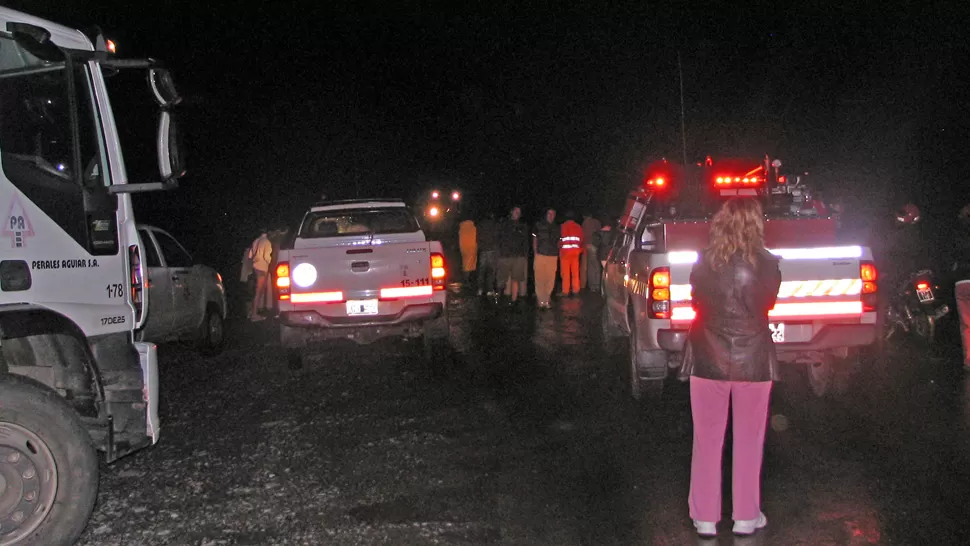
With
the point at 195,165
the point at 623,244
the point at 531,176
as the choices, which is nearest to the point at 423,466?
the point at 623,244

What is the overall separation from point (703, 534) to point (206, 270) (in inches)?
364

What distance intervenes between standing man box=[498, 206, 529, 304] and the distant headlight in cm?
864

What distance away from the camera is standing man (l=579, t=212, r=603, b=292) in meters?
20.5

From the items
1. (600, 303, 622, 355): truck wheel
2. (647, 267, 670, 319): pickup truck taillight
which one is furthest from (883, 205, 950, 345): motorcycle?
(647, 267, 670, 319): pickup truck taillight

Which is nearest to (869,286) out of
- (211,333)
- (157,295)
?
(157,295)

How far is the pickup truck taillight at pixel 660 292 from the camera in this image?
7.49m

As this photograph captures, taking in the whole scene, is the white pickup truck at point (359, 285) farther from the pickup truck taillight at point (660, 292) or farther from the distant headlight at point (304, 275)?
the pickup truck taillight at point (660, 292)

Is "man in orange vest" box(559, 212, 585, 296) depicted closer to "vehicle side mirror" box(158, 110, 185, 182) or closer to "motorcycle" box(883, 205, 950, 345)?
"motorcycle" box(883, 205, 950, 345)

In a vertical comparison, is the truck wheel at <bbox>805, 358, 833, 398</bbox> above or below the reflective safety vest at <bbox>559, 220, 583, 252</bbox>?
below

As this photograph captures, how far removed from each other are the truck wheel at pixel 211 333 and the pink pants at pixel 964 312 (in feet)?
29.8

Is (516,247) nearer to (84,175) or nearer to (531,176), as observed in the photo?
(84,175)

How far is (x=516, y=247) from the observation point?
18.6 m

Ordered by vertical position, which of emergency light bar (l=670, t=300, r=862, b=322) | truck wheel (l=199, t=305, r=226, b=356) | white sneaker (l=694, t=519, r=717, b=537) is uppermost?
emergency light bar (l=670, t=300, r=862, b=322)

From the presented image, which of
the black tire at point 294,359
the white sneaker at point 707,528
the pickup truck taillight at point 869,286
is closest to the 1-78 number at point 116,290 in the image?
the white sneaker at point 707,528
